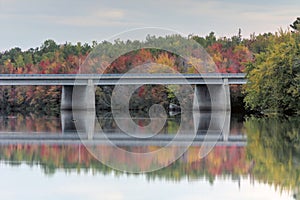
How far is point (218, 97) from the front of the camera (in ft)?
229

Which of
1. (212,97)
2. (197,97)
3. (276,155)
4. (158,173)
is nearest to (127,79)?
(197,97)

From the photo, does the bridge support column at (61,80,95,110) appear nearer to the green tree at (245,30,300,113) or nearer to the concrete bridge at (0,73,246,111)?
the concrete bridge at (0,73,246,111)

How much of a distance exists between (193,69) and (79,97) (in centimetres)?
1190

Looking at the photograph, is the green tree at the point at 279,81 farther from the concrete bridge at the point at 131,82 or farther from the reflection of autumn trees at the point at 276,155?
the reflection of autumn trees at the point at 276,155

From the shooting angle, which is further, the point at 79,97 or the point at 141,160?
the point at 79,97

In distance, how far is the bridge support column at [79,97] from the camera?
7225cm

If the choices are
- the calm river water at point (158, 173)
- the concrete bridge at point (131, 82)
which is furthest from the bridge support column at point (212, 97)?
the calm river water at point (158, 173)

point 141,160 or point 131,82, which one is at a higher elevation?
point 131,82

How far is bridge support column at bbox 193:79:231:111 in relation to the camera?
68.6 m

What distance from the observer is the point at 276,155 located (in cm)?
2025

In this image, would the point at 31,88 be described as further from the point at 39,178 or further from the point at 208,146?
the point at 39,178

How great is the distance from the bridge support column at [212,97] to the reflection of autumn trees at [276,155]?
3755cm

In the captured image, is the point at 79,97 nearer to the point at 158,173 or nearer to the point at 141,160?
the point at 141,160

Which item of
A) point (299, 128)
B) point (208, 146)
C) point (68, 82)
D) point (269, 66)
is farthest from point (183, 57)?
point (208, 146)
